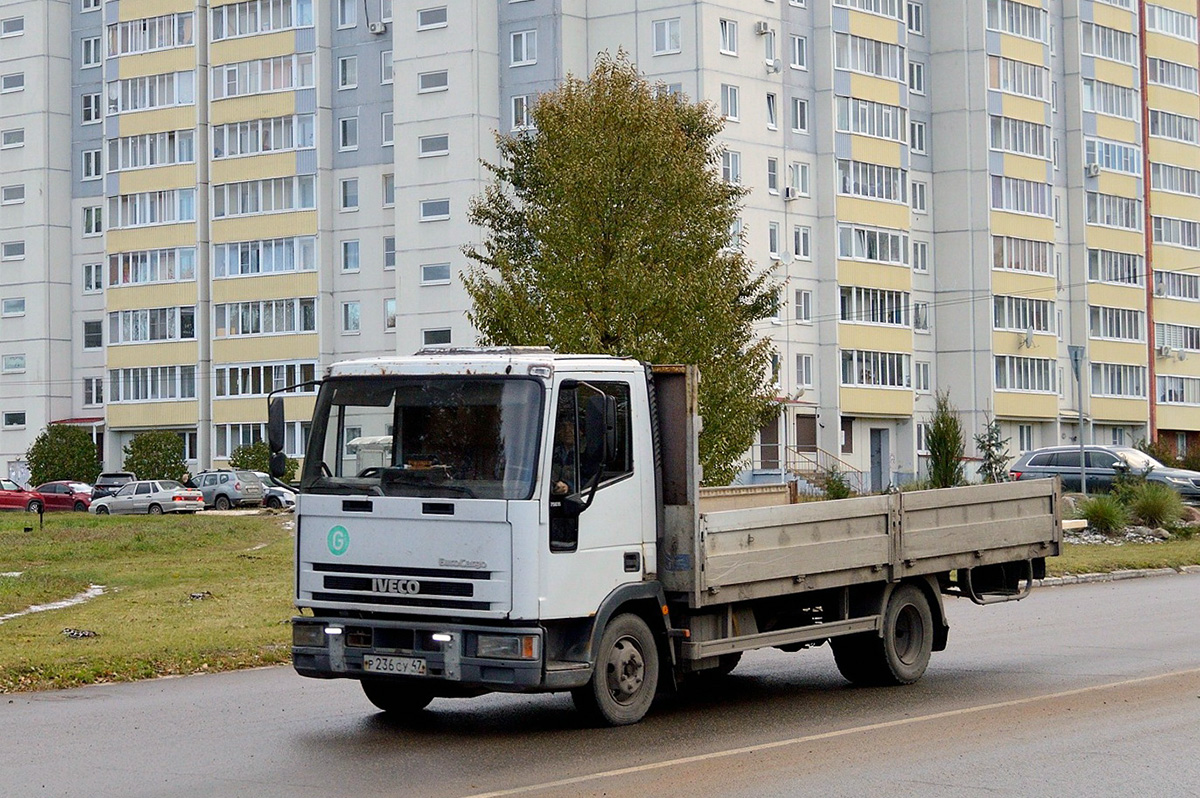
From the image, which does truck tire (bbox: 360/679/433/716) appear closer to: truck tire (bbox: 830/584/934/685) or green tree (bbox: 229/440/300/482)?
truck tire (bbox: 830/584/934/685)

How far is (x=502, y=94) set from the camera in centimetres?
6694

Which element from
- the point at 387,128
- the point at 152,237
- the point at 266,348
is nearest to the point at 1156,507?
the point at 387,128

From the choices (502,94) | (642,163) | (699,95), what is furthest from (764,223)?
(642,163)

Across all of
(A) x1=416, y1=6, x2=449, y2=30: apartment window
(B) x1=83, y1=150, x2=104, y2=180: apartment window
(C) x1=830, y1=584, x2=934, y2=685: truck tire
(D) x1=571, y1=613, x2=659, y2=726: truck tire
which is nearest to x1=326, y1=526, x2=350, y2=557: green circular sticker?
(D) x1=571, y1=613, x2=659, y2=726: truck tire

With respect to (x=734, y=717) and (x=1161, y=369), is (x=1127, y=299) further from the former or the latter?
(x=734, y=717)

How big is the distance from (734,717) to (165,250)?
219 feet

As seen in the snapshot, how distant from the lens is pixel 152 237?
7575 centimetres

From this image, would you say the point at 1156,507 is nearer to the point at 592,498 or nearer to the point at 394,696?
the point at 394,696

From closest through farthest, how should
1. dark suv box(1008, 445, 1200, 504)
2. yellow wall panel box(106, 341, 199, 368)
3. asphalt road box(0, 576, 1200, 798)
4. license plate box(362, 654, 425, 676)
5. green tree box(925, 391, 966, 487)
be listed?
asphalt road box(0, 576, 1200, 798) < license plate box(362, 654, 425, 676) < green tree box(925, 391, 966, 487) < dark suv box(1008, 445, 1200, 504) < yellow wall panel box(106, 341, 199, 368)

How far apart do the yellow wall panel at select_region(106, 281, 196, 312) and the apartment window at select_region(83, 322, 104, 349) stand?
4.10 m

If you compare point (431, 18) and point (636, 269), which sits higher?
point (431, 18)

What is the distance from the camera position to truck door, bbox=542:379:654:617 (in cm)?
1134

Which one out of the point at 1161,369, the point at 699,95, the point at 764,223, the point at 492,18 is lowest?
the point at 1161,369

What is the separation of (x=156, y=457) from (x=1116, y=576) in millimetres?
50678
